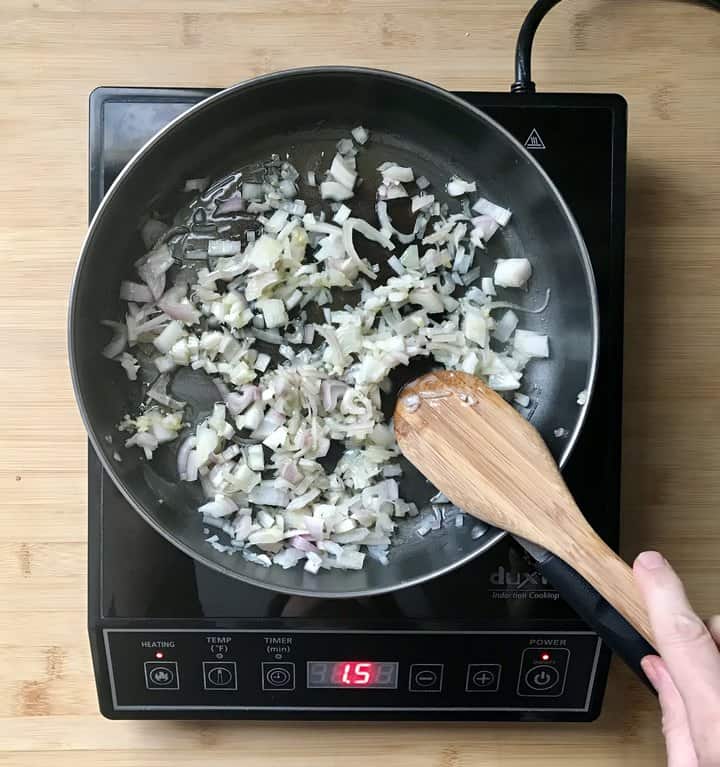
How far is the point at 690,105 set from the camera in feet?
3.13

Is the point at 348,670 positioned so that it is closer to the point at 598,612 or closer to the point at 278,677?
the point at 278,677

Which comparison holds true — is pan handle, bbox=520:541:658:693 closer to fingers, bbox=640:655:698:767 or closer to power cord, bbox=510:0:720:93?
fingers, bbox=640:655:698:767

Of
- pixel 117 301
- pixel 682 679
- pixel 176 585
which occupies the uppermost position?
pixel 117 301

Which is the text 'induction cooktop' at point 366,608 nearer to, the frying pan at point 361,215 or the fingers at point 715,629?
the frying pan at point 361,215

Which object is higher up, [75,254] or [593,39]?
[593,39]

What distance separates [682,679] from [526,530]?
20cm

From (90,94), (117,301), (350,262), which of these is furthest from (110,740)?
(90,94)

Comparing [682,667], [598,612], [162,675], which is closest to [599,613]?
[598,612]

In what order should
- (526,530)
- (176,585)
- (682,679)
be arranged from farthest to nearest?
(176,585)
(526,530)
(682,679)

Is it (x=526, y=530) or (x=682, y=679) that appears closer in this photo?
(x=682, y=679)

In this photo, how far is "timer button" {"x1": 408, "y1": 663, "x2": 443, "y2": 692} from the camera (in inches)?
34.7

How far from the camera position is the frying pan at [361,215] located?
830 millimetres

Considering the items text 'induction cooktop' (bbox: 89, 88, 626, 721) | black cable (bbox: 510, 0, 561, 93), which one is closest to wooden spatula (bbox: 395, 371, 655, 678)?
text 'induction cooktop' (bbox: 89, 88, 626, 721)

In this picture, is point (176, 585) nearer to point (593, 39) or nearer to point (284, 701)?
point (284, 701)
